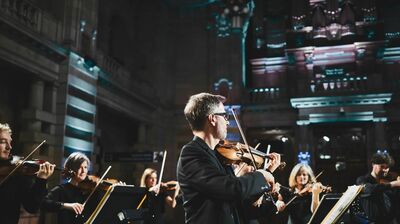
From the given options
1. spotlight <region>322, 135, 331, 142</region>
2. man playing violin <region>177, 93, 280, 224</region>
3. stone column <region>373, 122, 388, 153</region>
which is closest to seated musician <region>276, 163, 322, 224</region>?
man playing violin <region>177, 93, 280, 224</region>

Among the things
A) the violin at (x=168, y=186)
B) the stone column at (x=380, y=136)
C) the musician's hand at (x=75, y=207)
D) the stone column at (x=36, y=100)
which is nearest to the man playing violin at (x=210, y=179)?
the musician's hand at (x=75, y=207)

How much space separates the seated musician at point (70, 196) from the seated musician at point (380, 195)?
332 cm

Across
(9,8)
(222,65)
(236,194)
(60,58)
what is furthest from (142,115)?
(236,194)

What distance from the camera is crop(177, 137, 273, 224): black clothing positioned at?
7.34 ft

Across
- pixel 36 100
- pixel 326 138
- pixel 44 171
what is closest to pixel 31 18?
pixel 36 100

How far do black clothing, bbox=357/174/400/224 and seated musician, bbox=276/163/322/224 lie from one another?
0.61 m

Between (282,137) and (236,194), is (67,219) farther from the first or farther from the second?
(282,137)

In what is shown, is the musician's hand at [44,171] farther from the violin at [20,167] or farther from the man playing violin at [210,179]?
Answer: the man playing violin at [210,179]

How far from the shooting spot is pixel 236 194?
7.30ft

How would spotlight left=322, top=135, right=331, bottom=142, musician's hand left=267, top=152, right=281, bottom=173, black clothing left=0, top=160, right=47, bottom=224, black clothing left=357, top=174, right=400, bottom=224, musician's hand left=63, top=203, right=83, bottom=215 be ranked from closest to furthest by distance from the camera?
musician's hand left=267, top=152, right=281, bottom=173 < black clothing left=0, top=160, right=47, bottom=224 < musician's hand left=63, top=203, right=83, bottom=215 < black clothing left=357, top=174, right=400, bottom=224 < spotlight left=322, top=135, right=331, bottom=142

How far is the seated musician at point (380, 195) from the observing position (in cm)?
500

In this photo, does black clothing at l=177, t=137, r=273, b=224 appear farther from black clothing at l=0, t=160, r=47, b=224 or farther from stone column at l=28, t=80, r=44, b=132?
stone column at l=28, t=80, r=44, b=132

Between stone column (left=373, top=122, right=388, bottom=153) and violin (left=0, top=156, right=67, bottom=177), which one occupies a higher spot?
stone column (left=373, top=122, right=388, bottom=153)

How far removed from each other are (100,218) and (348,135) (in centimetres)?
1327
